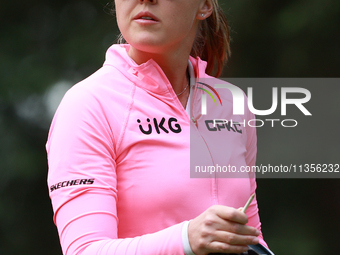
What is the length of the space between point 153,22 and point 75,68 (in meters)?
1.58

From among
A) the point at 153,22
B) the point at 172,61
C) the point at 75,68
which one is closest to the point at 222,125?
the point at 172,61

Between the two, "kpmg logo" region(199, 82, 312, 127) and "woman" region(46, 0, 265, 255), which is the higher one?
"kpmg logo" region(199, 82, 312, 127)

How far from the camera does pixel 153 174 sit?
0.99 metres

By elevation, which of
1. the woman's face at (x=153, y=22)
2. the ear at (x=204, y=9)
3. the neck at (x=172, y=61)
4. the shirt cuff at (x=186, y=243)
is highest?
the ear at (x=204, y=9)

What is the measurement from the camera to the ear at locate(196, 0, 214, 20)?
119 cm

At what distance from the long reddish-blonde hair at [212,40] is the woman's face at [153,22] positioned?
25 cm

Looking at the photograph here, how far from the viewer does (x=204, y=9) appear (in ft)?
3.95

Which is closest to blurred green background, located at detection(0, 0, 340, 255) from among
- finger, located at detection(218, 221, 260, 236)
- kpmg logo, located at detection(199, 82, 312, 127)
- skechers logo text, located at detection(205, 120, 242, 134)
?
kpmg logo, located at detection(199, 82, 312, 127)

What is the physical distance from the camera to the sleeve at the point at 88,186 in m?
0.88

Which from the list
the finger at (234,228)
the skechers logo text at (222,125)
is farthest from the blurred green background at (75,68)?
the finger at (234,228)

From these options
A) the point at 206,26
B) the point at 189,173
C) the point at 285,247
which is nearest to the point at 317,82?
the point at 285,247

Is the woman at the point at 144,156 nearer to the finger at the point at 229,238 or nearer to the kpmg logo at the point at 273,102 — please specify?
the finger at the point at 229,238

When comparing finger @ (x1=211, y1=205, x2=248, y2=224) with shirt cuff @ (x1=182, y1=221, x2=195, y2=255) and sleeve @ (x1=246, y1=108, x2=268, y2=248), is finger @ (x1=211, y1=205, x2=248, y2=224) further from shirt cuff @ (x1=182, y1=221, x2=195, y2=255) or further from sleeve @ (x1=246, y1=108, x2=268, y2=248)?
sleeve @ (x1=246, y1=108, x2=268, y2=248)

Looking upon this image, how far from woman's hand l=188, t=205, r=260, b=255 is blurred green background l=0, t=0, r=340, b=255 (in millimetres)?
1793
